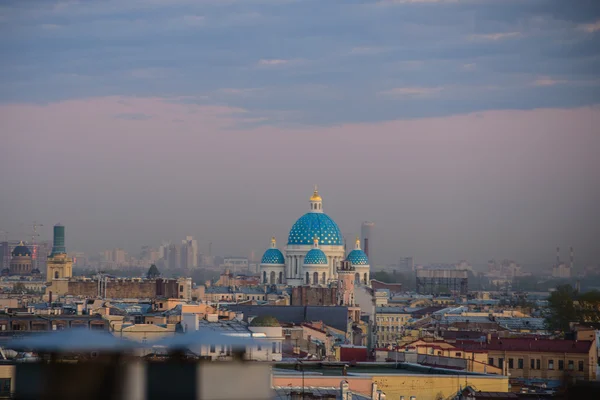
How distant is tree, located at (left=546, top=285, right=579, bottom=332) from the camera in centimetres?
5556

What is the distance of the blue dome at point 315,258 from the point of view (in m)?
90.1

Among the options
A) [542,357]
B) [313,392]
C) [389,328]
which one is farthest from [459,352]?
[389,328]

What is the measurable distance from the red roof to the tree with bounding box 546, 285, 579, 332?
16.7 meters

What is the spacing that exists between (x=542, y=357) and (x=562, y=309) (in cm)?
2373

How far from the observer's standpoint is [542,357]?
3447 cm

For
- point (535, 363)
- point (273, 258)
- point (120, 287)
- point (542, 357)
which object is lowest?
point (535, 363)

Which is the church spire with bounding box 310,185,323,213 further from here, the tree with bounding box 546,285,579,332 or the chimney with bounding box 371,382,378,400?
the chimney with bounding box 371,382,378,400

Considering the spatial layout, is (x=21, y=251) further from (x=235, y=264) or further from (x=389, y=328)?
(x=389, y=328)

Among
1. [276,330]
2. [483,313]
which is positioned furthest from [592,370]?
[483,313]

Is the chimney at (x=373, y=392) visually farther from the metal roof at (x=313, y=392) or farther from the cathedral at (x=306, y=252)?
the cathedral at (x=306, y=252)

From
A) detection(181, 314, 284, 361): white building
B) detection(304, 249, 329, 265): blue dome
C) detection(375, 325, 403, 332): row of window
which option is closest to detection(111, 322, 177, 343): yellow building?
detection(181, 314, 284, 361): white building

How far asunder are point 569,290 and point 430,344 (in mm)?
24631

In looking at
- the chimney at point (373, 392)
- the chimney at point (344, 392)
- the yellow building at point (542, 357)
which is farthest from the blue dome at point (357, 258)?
the chimney at point (344, 392)

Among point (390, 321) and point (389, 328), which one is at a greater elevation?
point (390, 321)
